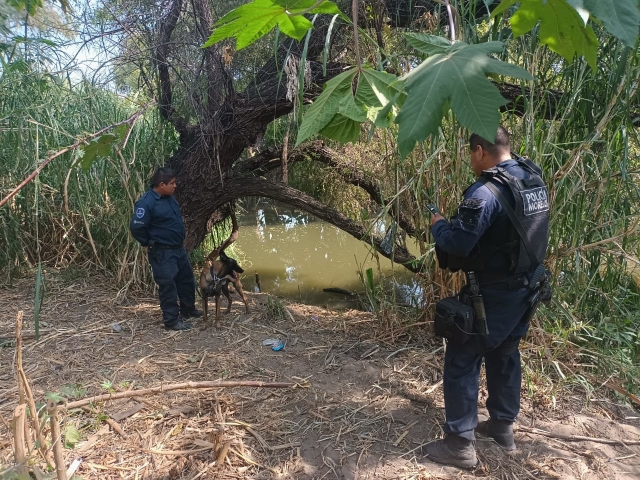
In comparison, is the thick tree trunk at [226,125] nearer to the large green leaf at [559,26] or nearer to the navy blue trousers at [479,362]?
the navy blue trousers at [479,362]

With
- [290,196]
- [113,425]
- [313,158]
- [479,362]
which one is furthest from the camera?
[313,158]

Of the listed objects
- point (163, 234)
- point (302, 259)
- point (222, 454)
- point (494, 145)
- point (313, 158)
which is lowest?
point (302, 259)

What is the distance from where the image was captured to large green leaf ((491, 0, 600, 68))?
126 cm

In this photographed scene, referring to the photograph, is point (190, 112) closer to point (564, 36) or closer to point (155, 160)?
point (155, 160)

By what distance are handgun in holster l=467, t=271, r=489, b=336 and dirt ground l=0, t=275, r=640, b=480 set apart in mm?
731

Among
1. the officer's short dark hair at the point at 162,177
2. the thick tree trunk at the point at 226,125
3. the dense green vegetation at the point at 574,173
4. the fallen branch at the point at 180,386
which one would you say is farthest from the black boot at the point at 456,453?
the officer's short dark hair at the point at 162,177

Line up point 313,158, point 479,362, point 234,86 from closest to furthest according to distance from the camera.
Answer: point 479,362, point 234,86, point 313,158

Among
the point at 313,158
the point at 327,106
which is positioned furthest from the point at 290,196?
the point at 327,106

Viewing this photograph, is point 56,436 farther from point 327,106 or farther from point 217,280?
point 217,280

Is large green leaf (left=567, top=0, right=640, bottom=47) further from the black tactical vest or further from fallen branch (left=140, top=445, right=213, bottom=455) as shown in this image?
fallen branch (left=140, top=445, right=213, bottom=455)

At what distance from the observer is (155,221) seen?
12.8ft

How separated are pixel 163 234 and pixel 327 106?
297cm

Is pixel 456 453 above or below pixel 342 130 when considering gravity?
below

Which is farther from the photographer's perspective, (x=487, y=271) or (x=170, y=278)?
(x=170, y=278)
